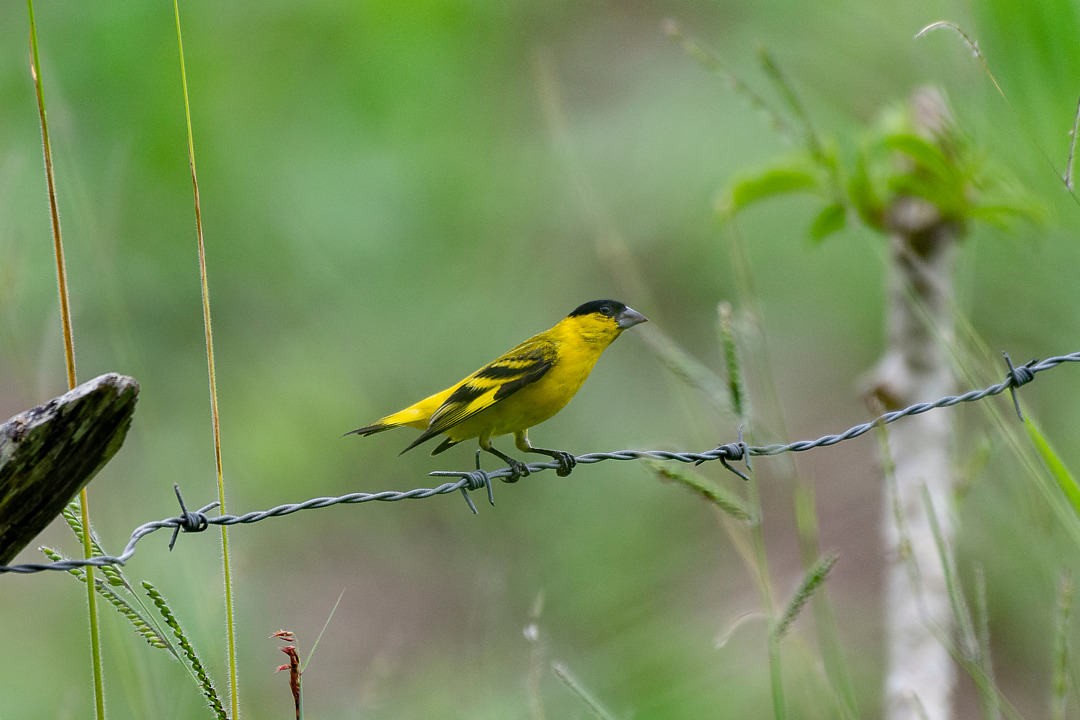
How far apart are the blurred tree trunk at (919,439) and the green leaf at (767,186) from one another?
1.03ft

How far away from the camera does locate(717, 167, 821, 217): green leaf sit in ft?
9.08

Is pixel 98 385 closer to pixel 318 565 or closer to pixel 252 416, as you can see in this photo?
pixel 252 416

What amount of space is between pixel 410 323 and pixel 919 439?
15.7ft

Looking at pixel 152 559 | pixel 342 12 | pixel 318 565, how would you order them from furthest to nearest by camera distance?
1. pixel 318 565
2. pixel 342 12
3. pixel 152 559

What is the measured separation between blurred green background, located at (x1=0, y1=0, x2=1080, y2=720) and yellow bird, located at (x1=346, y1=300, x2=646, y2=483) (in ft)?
9.01

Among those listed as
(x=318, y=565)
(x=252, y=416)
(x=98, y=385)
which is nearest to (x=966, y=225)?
(x=98, y=385)

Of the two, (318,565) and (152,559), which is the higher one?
(152,559)

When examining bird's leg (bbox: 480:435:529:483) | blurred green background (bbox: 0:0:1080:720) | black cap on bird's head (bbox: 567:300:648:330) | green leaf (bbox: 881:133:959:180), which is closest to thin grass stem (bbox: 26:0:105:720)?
bird's leg (bbox: 480:435:529:483)

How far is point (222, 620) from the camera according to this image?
195 inches

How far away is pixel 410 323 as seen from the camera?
23.3ft

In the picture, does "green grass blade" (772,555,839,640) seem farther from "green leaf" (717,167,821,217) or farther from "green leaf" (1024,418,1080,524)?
"green leaf" (717,167,821,217)

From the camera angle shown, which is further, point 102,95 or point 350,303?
→ point 350,303

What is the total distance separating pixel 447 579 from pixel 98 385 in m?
6.95

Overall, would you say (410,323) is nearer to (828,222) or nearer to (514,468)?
(828,222)
